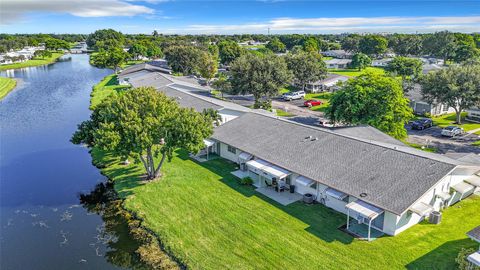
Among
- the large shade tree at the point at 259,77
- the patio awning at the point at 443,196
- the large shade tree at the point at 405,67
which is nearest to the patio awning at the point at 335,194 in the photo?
the patio awning at the point at 443,196

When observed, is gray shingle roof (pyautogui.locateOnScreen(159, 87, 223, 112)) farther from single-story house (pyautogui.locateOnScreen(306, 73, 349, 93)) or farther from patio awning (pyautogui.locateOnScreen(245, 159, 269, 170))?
single-story house (pyautogui.locateOnScreen(306, 73, 349, 93))

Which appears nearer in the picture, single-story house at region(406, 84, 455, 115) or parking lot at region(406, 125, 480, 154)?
parking lot at region(406, 125, 480, 154)

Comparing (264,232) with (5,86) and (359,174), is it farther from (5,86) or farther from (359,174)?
(5,86)

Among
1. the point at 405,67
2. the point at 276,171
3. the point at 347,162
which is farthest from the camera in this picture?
the point at 405,67

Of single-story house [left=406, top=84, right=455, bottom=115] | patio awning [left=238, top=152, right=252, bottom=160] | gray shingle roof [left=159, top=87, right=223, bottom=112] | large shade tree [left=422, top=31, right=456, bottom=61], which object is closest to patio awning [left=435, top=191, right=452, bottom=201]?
patio awning [left=238, top=152, right=252, bottom=160]

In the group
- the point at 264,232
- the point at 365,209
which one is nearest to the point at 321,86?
the point at 365,209
